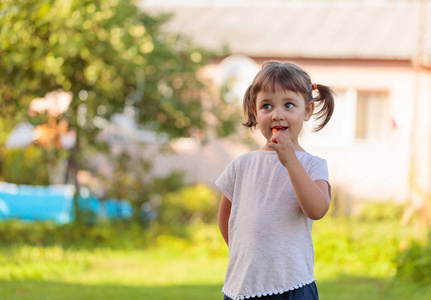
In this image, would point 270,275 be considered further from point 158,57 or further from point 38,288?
point 158,57

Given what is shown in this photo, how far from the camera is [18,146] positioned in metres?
13.3

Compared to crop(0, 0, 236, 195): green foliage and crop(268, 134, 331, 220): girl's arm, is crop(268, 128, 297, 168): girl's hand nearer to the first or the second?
crop(268, 134, 331, 220): girl's arm

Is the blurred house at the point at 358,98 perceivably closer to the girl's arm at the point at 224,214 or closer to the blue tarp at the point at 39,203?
the blue tarp at the point at 39,203

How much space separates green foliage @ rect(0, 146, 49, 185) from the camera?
12.5 metres

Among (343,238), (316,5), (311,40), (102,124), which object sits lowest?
(343,238)

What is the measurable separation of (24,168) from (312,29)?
7898mm

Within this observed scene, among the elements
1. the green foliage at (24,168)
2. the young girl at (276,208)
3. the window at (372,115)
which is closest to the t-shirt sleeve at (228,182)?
the young girl at (276,208)

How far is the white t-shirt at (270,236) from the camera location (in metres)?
2.70

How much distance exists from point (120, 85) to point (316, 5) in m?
10.3

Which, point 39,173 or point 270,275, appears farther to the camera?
point 39,173

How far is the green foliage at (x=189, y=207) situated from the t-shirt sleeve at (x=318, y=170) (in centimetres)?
878

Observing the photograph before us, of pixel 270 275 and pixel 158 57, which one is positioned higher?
pixel 158 57

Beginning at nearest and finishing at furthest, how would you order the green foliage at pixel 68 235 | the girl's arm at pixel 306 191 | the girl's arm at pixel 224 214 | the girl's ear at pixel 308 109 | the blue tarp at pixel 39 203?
the girl's arm at pixel 306 191
the girl's ear at pixel 308 109
the girl's arm at pixel 224 214
the green foliage at pixel 68 235
the blue tarp at pixel 39 203

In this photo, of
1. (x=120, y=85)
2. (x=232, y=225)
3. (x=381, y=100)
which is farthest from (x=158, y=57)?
(x=381, y=100)
